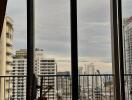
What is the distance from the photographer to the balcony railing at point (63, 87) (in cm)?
415

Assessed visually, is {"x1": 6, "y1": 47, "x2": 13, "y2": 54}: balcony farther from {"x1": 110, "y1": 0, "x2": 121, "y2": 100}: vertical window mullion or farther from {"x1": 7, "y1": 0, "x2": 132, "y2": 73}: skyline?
{"x1": 110, "y1": 0, "x2": 121, "y2": 100}: vertical window mullion

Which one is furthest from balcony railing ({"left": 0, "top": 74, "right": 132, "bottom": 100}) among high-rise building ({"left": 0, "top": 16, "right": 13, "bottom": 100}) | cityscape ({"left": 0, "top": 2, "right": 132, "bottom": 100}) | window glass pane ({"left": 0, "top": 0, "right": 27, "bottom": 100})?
high-rise building ({"left": 0, "top": 16, "right": 13, "bottom": 100})

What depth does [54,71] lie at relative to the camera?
4.24 metres

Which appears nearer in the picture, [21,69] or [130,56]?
[21,69]

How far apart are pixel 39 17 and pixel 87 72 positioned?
1221mm

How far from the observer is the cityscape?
13.3ft

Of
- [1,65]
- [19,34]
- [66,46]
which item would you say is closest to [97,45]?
[66,46]

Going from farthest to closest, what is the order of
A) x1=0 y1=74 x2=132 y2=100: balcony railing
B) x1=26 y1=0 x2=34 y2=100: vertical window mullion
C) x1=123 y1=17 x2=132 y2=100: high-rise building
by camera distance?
x1=123 y1=17 x2=132 y2=100: high-rise building
x1=0 y1=74 x2=132 y2=100: balcony railing
x1=26 y1=0 x2=34 y2=100: vertical window mullion

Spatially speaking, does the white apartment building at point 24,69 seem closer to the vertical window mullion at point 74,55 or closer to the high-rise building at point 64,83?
the high-rise building at point 64,83

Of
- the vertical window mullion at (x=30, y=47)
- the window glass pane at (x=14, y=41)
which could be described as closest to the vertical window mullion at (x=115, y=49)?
the vertical window mullion at (x=30, y=47)

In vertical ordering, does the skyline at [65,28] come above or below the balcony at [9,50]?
above

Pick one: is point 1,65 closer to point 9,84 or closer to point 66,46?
point 9,84

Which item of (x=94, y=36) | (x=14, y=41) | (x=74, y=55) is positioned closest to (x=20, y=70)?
(x=14, y=41)

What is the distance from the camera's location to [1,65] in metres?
4.04
